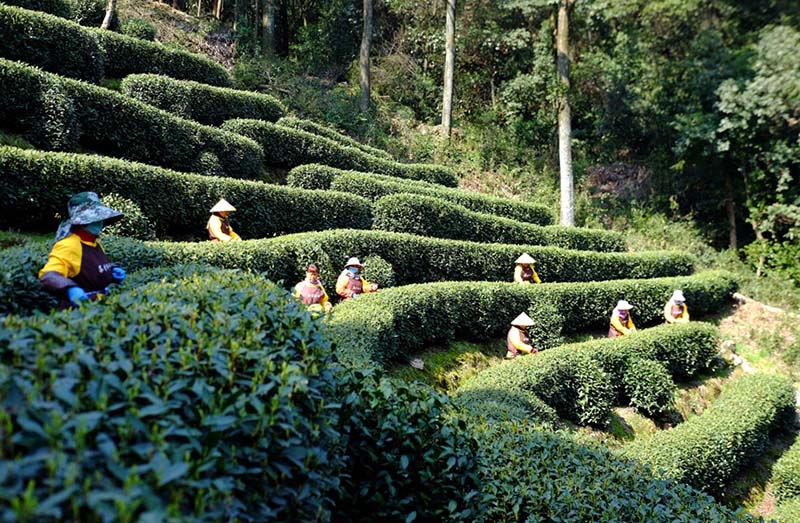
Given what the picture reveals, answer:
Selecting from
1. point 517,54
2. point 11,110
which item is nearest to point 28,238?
point 11,110

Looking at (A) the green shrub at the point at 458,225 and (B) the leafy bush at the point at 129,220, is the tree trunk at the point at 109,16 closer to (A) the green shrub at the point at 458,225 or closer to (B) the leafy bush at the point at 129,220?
(B) the leafy bush at the point at 129,220

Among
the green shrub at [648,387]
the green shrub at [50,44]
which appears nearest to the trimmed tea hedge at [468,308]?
the green shrub at [648,387]

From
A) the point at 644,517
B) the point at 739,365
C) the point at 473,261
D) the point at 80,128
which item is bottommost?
the point at 739,365

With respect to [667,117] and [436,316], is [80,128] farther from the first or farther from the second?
[667,117]

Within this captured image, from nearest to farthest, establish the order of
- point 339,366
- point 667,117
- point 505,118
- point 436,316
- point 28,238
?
1. point 339,366
2. point 28,238
3. point 436,316
4. point 667,117
5. point 505,118

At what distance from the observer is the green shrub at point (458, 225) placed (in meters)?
12.9

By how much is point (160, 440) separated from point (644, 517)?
4266 mm

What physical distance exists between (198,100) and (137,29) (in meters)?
5.66

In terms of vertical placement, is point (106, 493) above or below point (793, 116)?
below

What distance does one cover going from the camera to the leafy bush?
8.68 meters

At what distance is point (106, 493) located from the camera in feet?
5.03

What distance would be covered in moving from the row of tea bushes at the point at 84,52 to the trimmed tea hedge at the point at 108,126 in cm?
211

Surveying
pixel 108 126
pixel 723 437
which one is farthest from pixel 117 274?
pixel 723 437

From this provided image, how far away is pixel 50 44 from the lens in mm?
12078
